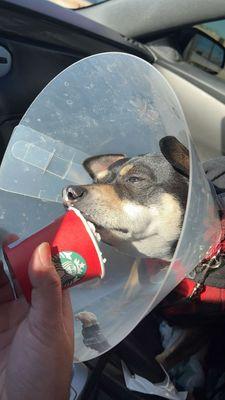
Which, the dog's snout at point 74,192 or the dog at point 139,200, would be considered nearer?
A: the dog's snout at point 74,192

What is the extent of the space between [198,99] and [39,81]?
96cm

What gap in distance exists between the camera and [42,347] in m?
1.39

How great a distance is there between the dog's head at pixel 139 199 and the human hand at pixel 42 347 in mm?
862

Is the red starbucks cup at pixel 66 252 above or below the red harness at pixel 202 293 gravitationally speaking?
above

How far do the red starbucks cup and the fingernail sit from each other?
0.08 meters

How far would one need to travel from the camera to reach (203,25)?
3426 mm

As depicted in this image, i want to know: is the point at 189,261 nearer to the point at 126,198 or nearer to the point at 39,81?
the point at 126,198

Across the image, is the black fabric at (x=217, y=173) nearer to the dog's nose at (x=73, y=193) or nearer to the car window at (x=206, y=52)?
the car window at (x=206, y=52)

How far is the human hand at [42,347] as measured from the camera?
1.37 m

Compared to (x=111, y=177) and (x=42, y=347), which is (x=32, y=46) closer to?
(x=111, y=177)

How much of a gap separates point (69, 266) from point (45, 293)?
0.70 feet

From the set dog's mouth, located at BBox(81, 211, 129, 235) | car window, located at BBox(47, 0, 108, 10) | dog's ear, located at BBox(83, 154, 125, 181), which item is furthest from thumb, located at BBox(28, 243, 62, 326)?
car window, located at BBox(47, 0, 108, 10)

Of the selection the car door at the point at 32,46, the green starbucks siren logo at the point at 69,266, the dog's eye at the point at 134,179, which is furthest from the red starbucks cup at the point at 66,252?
the car door at the point at 32,46

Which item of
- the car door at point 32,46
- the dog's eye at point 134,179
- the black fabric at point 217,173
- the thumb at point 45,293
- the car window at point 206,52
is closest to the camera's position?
the thumb at point 45,293
